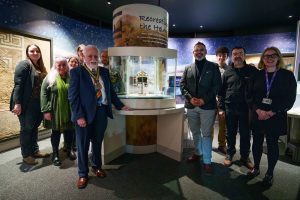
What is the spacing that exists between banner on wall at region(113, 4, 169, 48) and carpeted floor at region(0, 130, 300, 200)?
5.98ft

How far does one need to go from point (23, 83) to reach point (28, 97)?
0.21 metres

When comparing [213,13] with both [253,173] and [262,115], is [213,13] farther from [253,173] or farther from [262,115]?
[253,173]

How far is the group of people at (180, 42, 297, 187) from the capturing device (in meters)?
2.56

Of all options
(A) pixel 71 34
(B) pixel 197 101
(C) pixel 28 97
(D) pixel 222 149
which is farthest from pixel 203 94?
(A) pixel 71 34

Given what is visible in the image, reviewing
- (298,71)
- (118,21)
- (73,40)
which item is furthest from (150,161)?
(73,40)

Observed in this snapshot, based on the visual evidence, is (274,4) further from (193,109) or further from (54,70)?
(54,70)

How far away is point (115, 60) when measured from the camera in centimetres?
322

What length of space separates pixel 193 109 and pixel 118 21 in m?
1.73

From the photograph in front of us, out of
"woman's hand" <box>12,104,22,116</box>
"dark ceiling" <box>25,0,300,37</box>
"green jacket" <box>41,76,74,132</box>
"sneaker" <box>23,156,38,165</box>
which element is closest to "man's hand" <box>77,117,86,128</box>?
"green jacket" <box>41,76,74,132</box>

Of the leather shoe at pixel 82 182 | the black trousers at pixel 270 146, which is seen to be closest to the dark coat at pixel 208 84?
the black trousers at pixel 270 146

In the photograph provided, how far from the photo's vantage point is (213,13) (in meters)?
5.89

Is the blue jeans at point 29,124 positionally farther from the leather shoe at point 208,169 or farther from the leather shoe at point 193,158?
the leather shoe at point 208,169

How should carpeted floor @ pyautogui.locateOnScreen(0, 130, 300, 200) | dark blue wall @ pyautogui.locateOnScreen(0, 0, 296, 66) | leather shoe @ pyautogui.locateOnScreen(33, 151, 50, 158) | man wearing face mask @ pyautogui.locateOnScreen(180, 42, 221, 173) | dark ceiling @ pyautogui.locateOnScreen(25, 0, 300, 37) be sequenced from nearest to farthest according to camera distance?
carpeted floor @ pyautogui.locateOnScreen(0, 130, 300, 200)
man wearing face mask @ pyautogui.locateOnScreen(180, 42, 221, 173)
leather shoe @ pyautogui.locateOnScreen(33, 151, 50, 158)
dark blue wall @ pyautogui.locateOnScreen(0, 0, 296, 66)
dark ceiling @ pyautogui.locateOnScreen(25, 0, 300, 37)

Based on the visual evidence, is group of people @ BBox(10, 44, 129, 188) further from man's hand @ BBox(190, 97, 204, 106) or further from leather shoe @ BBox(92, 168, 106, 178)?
man's hand @ BBox(190, 97, 204, 106)
